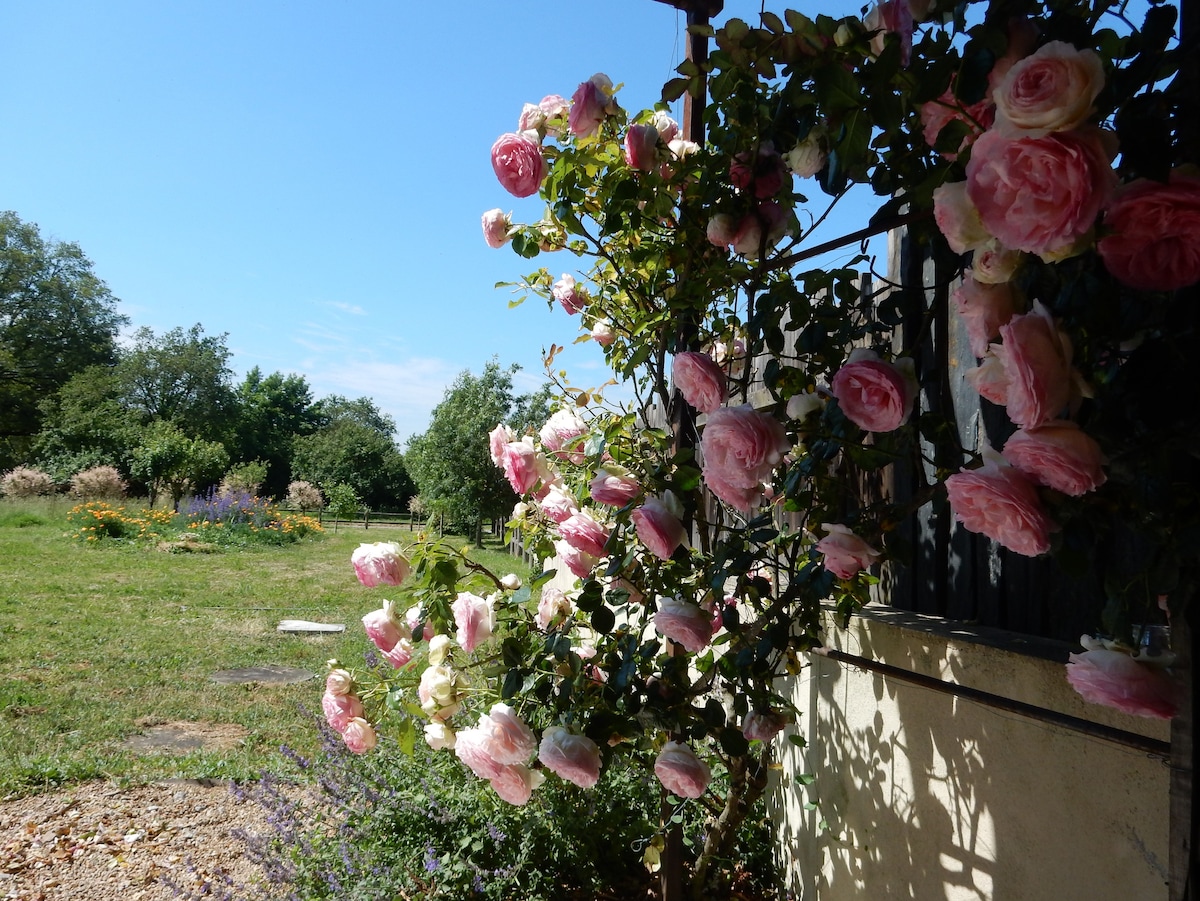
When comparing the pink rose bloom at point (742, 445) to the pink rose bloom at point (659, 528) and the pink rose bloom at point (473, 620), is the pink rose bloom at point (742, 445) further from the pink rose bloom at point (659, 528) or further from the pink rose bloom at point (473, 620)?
the pink rose bloom at point (473, 620)

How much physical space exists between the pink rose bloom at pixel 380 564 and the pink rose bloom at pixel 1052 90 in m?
1.34

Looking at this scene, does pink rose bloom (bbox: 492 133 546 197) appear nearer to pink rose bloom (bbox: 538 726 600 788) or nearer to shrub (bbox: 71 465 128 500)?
pink rose bloom (bbox: 538 726 600 788)

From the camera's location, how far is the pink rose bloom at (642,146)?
54.3 inches

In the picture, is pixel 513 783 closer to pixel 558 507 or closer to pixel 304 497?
pixel 558 507

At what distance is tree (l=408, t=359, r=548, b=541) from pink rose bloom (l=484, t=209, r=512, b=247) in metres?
12.0

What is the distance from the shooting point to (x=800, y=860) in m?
1.84

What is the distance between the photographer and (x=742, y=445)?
106 centimetres

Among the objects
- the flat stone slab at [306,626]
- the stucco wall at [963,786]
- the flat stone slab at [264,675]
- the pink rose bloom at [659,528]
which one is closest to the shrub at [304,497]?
the flat stone slab at [306,626]

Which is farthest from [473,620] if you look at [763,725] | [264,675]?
[264,675]

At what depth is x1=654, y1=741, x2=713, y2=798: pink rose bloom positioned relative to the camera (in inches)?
50.9

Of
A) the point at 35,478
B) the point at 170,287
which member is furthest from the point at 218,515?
the point at 170,287

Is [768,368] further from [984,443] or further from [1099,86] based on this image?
[1099,86]

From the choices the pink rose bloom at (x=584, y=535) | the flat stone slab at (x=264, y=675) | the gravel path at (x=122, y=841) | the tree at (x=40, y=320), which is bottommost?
the gravel path at (x=122, y=841)

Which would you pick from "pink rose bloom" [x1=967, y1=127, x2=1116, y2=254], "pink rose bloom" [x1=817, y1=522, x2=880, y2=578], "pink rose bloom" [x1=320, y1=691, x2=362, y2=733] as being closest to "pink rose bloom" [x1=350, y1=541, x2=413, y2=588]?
"pink rose bloom" [x1=320, y1=691, x2=362, y2=733]
